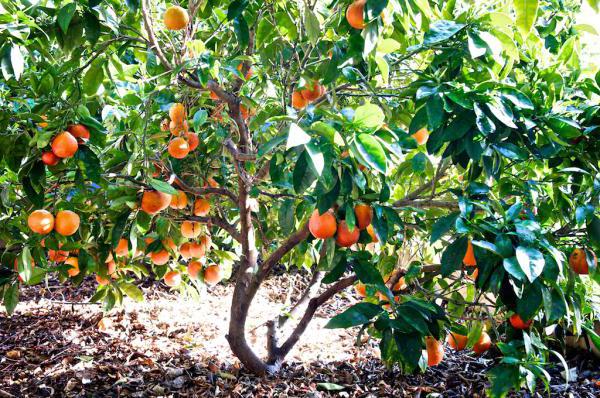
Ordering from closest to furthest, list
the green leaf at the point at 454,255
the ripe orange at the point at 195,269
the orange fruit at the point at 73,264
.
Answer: the green leaf at the point at 454,255 < the orange fruit at the point at 73,264 < the ripe orange at the point at 195,269

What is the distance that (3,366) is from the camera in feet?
8.76

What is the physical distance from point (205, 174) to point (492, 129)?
1.34 meters

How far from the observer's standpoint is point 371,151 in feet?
3.35

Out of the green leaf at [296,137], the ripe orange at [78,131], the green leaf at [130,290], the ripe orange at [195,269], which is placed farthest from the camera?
the ripe orange at [195,269]

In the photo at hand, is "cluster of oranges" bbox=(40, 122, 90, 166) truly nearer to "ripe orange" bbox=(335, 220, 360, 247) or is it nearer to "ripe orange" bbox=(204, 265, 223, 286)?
"ripe orange" bbox=(335, 220, 360, 247)

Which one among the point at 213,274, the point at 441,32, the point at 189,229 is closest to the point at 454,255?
the point at 441,32

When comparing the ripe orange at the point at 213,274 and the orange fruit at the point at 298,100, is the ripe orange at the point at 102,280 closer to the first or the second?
the ripe orange at the point at 213,274

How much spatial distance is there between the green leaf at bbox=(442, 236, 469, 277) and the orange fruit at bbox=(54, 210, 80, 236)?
112cm

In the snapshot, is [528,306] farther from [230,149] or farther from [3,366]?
[3,366]

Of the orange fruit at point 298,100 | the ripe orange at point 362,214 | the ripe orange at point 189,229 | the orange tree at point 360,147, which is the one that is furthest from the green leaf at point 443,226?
the ripe orange at point 189,229

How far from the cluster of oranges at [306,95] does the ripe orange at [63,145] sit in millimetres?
709

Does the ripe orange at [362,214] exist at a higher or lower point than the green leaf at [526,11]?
lower

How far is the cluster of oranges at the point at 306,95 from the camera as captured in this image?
68.9 inches

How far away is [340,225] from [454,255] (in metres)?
0.31
